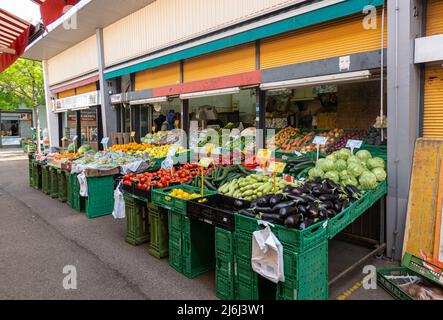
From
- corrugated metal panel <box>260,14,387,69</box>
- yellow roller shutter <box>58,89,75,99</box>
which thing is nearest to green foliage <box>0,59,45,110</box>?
yellow roller shutter <box>58,89,75,99</box>

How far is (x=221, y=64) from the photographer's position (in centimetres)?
766

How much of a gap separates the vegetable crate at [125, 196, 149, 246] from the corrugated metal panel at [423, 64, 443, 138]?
443cm

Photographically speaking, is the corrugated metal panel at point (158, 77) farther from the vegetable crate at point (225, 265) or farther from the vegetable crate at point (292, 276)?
the vegetable crate at point (292, 276)

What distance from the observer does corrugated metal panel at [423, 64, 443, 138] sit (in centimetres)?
430

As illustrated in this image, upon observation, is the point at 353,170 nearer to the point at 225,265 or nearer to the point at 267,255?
the point at 267,255

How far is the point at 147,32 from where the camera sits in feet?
30.6

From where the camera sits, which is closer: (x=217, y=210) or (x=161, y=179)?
(x=217, y=210)

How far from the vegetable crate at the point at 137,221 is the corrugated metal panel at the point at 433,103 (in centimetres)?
443

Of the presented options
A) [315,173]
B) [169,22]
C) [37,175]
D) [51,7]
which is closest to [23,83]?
[37,175]

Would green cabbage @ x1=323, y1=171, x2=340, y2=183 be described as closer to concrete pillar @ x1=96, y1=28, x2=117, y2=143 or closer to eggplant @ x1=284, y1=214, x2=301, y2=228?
eggplant @ x1=284, y1=214, x2=301, y2=228

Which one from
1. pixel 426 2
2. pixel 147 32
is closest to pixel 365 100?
pixel 426 2

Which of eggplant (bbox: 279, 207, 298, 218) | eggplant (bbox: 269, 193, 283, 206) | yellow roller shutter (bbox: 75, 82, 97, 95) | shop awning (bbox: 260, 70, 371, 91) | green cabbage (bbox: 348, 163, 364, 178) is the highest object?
yellow roller shutter (bbox: 75, 82, 97, 95)

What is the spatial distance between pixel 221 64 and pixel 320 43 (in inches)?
108
